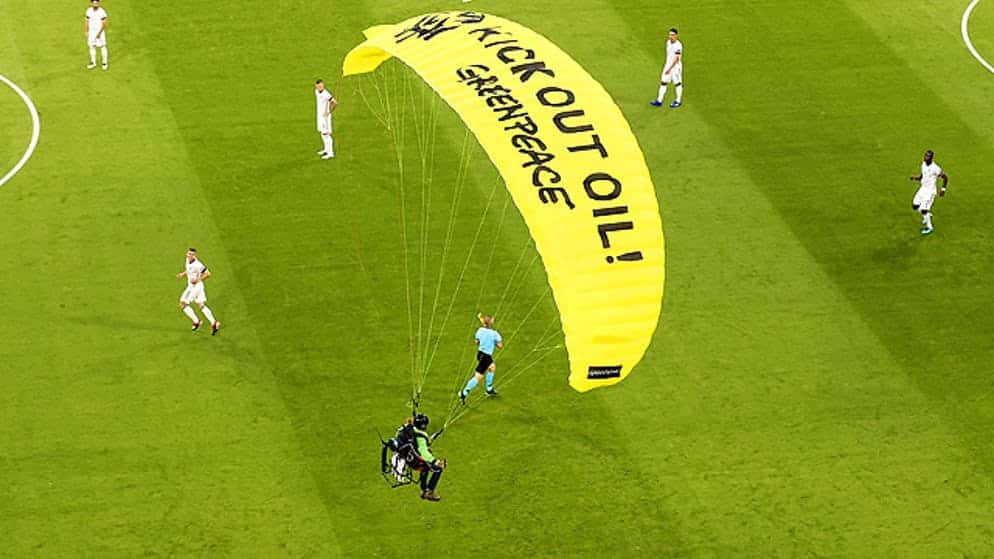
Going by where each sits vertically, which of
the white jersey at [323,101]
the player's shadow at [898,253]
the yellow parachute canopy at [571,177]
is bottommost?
the player's shadow at [898,253]

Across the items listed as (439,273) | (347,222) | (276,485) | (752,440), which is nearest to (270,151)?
(347,222)

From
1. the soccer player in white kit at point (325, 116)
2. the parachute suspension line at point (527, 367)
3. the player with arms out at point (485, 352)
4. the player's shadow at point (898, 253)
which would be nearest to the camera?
the player with arms out at point (485, 352)

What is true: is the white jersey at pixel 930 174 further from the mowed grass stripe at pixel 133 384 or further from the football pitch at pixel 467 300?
the mowed grass stripe at pixel 133 384

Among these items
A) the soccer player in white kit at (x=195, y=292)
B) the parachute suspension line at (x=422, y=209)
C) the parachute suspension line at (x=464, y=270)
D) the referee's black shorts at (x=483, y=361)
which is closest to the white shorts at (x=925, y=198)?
the parachute suspension line at (x=464, y=270)

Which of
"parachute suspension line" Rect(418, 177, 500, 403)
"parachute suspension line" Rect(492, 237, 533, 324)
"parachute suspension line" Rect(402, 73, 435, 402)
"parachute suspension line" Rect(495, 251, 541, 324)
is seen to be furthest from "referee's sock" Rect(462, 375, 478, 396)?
"parachute suspension line" Rect(495, 251, 541, 324)

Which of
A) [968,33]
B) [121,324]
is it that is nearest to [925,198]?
[968,33]

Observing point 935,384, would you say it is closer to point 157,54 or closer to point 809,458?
point 809,458

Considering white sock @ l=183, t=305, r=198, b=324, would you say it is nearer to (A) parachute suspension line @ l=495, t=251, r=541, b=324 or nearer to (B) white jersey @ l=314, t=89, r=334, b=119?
(A) parachute suspension line @ l=495, t=251, r=541, b=324
